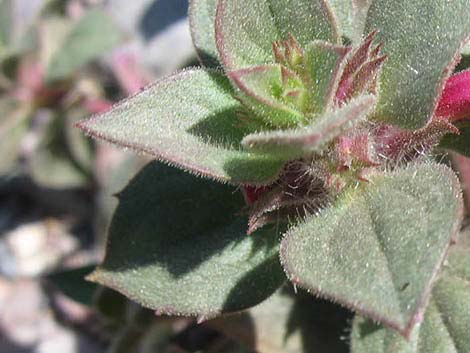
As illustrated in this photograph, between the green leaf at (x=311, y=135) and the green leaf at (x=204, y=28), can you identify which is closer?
the green leaf at (x=311, y=135)

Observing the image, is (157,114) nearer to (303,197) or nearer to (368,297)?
(303,197)

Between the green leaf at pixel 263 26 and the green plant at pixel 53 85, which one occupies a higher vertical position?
the green leaf at pixel 263 26

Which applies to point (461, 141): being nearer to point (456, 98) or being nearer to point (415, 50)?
point (456, 98)

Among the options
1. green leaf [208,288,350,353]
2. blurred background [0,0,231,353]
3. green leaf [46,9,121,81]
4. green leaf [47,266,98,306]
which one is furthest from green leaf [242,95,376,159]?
green leaf [46,9,121,81]

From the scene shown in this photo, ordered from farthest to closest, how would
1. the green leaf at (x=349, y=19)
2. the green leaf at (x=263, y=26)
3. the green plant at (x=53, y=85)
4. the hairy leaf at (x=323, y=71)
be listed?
the green plant at (x=53, y=85), the green leaf at (x=349, y=19), the green leaf at (x=263, y=26), the hairy leaf at (x=323, y=71)

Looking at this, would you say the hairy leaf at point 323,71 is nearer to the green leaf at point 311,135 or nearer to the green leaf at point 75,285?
the green leaf at point 311,135

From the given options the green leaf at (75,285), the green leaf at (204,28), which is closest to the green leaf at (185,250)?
the green leaf at (204,28)

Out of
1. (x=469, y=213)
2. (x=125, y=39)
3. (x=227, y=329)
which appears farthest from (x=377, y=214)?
(x=125, y=39)

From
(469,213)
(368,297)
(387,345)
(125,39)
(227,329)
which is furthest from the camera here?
(125,39)
